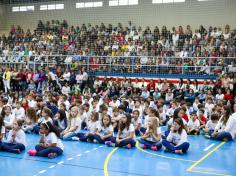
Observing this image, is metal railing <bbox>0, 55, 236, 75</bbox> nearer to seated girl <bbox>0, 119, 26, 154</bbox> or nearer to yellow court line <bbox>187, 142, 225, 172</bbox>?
yellow court line <bbox>187, 142, 225, 172</bbox>

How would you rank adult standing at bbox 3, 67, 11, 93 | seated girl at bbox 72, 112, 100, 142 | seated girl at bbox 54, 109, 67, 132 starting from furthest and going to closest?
adult standing at bbox 3, 67, 11, 93 → seated girl at bbox 54, 109, 67, 132 → seated girl at bbox 72, 112, 100, 142

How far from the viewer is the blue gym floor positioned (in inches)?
240

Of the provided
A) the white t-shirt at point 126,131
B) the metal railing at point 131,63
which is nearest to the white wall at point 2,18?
the metal railing at point 131,63

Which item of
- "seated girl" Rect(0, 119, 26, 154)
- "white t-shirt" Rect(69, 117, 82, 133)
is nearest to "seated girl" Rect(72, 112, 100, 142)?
"white t-shirt" Rect(69, 117, 82, 133)

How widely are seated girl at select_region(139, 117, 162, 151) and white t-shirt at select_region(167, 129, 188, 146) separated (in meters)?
0.31

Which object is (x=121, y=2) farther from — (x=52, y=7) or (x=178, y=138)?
(x=178, y=138)

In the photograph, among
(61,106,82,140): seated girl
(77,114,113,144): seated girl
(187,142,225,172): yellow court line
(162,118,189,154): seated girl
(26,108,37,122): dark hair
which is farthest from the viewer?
(26,108,37,122): dark hair

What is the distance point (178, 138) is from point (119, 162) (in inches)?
63.9

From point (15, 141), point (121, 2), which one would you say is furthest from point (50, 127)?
point (121, 2)

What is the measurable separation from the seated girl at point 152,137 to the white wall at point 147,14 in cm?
1506

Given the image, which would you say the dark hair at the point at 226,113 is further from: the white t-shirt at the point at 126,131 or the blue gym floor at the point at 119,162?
the white t-shirt at the point at 126,131

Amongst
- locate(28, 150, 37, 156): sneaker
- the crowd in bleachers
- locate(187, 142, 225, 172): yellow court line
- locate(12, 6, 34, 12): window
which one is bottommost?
locate(187, 142, 225, 172): yellow court line

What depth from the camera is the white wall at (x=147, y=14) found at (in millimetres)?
21031

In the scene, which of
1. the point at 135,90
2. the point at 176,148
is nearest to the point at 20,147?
the point at 176,148
